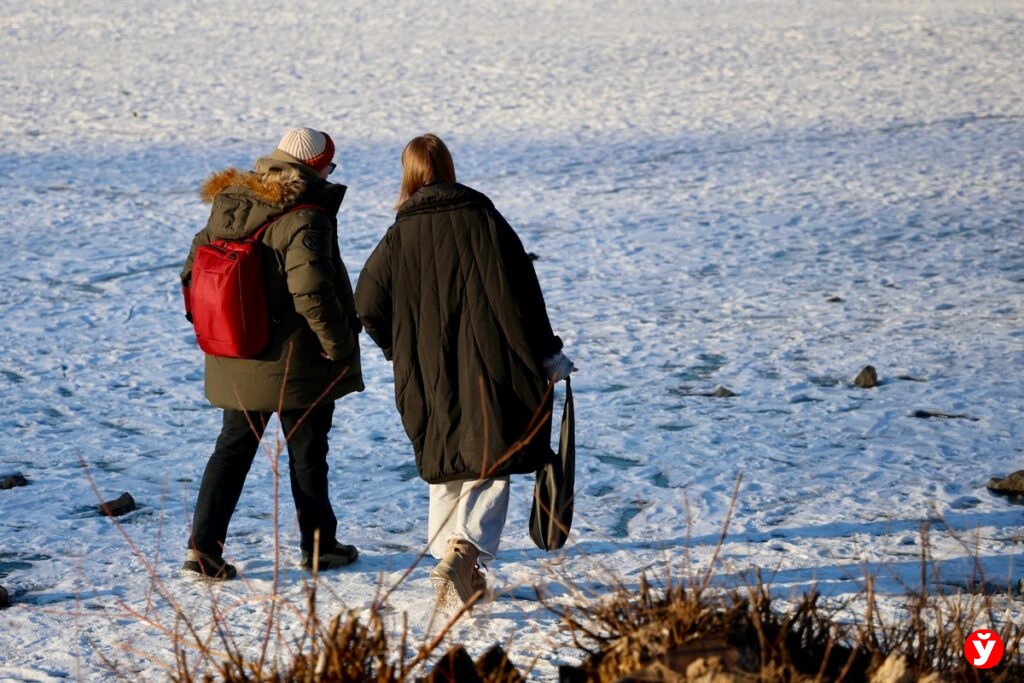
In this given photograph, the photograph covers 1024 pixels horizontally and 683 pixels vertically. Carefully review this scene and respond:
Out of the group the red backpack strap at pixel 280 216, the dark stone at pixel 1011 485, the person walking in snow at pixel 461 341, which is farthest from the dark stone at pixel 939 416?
the red backpack strap at pixel 280 216

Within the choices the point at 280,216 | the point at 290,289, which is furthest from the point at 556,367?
the point at 280,216

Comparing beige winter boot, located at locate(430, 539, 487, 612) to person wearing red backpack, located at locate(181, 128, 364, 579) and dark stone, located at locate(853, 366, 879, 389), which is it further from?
dark stone, located at locate(853, 366, 879, 389)

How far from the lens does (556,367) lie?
4.15 metres

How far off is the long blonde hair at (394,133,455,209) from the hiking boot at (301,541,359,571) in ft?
4.63

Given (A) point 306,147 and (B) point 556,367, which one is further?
(A) point 306,147

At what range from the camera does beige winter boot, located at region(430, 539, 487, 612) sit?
4.09m

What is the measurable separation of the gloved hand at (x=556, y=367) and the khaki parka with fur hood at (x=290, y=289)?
0.76 meters

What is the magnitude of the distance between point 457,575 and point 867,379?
12.1 feet

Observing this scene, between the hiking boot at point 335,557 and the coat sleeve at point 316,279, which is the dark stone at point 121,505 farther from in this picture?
the coat sleeve at point 316,279

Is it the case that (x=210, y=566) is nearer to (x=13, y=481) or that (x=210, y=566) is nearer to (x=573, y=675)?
(x=13, y=481)

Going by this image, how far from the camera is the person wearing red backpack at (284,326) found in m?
4.28

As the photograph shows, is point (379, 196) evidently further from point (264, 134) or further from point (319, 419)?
point (319, 419)

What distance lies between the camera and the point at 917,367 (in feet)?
24.0

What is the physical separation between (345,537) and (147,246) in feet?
20.8
